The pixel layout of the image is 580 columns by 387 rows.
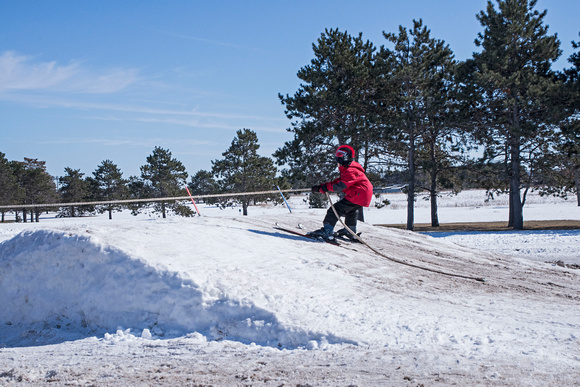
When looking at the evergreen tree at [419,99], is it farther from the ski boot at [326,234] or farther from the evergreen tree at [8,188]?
the evergreen tree at [8,188]

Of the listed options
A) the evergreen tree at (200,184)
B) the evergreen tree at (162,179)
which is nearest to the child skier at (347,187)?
the evergreen tree at (162,179)

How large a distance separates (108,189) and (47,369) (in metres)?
47.1

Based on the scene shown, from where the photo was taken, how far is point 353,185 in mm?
9062

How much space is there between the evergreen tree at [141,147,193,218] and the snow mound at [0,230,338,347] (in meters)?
34.5

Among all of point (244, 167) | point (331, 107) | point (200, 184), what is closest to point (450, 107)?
point (331, 107)

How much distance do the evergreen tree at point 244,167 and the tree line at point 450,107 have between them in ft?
32.3

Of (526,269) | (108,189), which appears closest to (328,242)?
(526,269)

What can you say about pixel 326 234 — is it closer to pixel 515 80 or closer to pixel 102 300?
pixel 102 300

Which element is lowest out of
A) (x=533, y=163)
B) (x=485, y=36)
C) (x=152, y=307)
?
(x=152, y=307)

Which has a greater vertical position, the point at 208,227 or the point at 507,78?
the point at 507,78

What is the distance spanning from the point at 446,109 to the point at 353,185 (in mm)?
20969

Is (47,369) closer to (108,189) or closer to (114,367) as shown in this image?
(114,367)

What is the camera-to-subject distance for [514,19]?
25.3 metres

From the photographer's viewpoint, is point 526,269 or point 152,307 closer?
point 152,307
